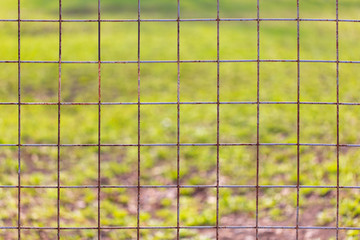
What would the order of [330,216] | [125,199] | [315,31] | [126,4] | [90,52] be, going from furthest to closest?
[126,4], [315,31], [90,52], [125,199], [330,216]

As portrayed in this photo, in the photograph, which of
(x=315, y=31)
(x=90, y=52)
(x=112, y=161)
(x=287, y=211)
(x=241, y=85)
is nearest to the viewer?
(x=287, y=211)

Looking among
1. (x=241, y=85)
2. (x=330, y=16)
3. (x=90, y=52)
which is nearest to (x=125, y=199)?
(x=241, y=85)

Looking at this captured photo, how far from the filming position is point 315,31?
1445cm

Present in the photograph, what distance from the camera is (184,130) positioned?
8.11m

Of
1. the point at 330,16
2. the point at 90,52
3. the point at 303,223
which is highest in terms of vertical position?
the point at 330,16

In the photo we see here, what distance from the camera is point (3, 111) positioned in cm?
927

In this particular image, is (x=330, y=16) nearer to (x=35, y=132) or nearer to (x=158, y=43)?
(x=158, y=43)

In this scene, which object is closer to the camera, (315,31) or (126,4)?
(315,31)

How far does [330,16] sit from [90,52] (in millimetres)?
7081

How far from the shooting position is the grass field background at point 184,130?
18.0ft

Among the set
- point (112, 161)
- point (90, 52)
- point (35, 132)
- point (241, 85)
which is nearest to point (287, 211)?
point (112, 161)

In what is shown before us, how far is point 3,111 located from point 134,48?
14.2ft

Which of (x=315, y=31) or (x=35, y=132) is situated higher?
(x=315, y=31)

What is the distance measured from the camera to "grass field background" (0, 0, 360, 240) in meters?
5.50
